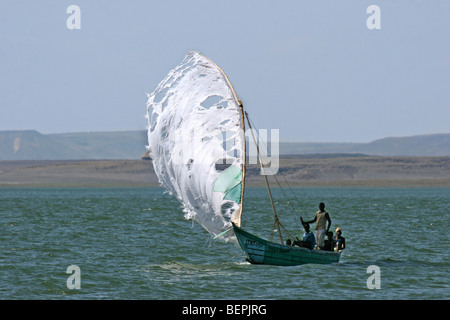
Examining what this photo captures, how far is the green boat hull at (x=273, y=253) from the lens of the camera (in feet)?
94.4

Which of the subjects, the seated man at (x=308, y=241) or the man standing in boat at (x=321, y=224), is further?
the man standing in boat at (x=321, y=224)

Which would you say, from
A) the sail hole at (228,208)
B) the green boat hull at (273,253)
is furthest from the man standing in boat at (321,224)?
the sail hole at (228,208)

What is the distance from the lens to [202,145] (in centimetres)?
2844

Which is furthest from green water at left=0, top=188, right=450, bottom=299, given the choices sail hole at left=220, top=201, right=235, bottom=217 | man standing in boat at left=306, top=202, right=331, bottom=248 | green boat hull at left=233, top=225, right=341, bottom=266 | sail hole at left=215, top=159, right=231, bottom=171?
sail hole at left=215, top=159, right=231, bottom=171

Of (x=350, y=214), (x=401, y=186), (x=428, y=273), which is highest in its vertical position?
(x=428, y=273)

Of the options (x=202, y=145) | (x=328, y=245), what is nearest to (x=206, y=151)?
(x=202, y=145)

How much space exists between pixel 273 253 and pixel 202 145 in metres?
4.84

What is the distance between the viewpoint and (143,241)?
41.9m

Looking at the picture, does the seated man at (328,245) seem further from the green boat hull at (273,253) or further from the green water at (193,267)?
the green water at (193,267)

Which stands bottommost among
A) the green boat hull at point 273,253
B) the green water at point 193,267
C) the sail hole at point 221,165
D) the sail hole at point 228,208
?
the green water at point 193,267
